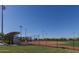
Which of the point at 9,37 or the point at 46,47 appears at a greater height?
the point at 9,37

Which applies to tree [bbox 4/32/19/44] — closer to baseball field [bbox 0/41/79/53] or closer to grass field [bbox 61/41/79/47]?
baseball field [bbox 0/41/79/53]

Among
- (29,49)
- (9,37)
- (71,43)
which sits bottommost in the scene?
(29,49)

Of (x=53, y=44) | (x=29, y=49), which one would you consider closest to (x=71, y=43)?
(x=53, y=44)

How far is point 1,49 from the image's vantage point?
20.2 m

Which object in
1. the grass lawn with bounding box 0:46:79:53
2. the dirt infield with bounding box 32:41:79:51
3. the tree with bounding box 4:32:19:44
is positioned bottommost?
the grass lawn with bounding box 0:46:79:53

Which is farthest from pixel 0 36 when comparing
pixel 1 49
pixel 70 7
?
pixel 70 7

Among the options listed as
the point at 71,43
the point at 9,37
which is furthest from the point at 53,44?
the point at 9,37

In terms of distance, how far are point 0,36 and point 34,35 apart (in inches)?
26.5

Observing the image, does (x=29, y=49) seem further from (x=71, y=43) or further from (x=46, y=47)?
(x=71, y=43)

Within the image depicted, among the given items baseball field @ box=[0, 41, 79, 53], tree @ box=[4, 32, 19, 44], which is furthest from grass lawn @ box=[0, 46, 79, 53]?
tree @ box=[4, 32, 19, 44]

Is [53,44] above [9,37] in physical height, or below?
below

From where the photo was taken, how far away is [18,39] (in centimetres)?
2020

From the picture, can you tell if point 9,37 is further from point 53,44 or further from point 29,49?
point 53,44
